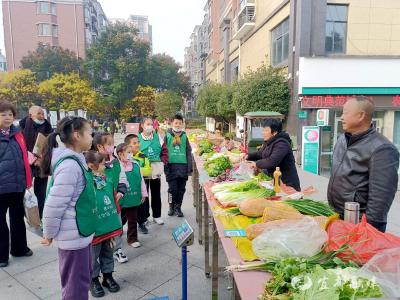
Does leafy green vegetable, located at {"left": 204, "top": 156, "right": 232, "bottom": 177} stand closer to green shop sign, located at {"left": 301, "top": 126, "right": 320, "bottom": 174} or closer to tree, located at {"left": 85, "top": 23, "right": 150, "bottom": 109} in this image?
green shop sign, located at {"left": 301, "top": 126, "right": 320, "bottom": 174}

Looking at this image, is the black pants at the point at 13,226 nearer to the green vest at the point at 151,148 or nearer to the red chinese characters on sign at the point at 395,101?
the green vest at the point at 151,148

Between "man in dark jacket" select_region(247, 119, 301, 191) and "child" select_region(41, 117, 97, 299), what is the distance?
231 cm

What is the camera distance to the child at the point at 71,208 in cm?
239

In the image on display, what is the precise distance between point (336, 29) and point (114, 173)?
1315 cm

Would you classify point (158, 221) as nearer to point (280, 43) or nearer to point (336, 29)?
point (336, 29)

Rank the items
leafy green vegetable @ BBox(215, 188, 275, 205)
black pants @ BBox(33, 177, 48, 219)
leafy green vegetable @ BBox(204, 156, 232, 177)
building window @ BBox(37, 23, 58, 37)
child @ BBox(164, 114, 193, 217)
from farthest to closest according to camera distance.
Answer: building window @ BBox(37, 23, 58, 37), child @ BBox(164, 114, 193, 217), black pants @ BBox(33, 177, 48, 219), leafy green vegetable @ BBox(204, 156, 232, 177), leafy green vegetable @ BBox(215, 188, 275, 205)

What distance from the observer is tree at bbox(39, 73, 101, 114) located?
31.0m

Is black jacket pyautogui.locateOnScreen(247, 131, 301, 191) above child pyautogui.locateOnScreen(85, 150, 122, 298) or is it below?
above

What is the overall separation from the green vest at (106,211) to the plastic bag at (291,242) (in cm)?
178

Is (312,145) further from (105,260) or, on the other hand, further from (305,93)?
(105,260)

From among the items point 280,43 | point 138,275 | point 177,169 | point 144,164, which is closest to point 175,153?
point 177,169

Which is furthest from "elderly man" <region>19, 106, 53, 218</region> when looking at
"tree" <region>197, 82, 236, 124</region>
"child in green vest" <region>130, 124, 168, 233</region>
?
"tree" <region>197, 82, 236, 124</region>

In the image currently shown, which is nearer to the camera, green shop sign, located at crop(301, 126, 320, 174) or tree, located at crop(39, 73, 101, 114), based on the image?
green shop sign, located at crop(301, 126, 320, 174)

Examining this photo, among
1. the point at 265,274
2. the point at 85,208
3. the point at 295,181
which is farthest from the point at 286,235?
the point at 295,181
